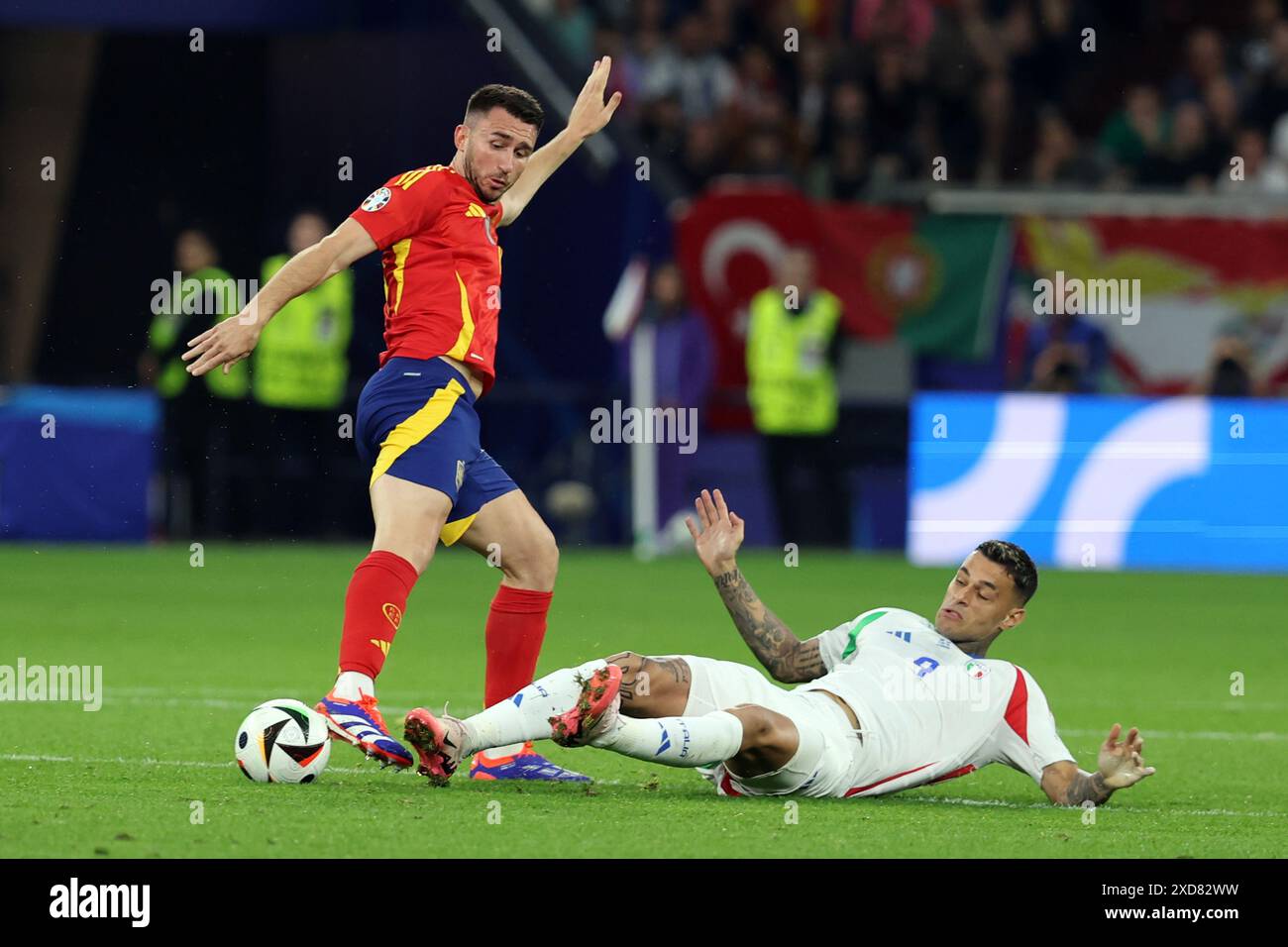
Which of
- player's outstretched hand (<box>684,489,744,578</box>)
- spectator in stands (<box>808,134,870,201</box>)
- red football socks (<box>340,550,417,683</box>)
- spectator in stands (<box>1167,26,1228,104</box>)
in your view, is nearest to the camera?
red football socks (<box>340,550,417,683</box>)

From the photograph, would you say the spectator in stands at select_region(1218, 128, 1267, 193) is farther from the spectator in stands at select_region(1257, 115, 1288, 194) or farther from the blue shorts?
the blue shorts

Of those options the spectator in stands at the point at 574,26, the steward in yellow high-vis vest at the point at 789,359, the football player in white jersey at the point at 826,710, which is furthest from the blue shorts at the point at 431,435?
the spectator in stands at the point at 574,26

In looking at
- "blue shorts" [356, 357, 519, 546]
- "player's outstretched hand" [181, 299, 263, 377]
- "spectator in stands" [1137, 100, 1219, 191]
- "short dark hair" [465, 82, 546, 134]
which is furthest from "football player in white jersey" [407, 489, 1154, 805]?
"spectator in stands" [1137, 100, 1219, 191]

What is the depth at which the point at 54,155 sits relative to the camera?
64.6 feet

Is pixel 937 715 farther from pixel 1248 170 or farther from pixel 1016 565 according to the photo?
pixel 1248 170

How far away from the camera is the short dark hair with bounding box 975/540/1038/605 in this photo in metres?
6.50

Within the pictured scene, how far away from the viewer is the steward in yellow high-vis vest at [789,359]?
1677 centimetres

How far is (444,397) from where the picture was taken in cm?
668

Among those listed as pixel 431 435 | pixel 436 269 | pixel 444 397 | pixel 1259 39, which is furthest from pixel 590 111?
pixel 1259 39

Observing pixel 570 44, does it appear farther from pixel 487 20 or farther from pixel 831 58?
pixel 831 58

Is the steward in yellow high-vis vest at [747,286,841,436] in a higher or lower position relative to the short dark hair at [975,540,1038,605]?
higher

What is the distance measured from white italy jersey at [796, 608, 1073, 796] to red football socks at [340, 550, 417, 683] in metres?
1.18

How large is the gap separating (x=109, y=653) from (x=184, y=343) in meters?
5.95

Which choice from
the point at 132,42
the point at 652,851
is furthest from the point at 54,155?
the point at 652,851
